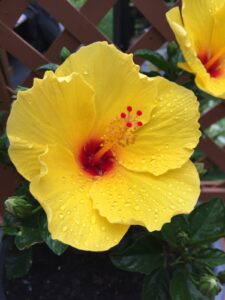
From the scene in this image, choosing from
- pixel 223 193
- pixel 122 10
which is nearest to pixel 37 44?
pixel 122 10

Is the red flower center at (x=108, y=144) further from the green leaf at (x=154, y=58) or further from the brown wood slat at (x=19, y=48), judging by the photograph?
the brown wood slat at (x=19, y=48)

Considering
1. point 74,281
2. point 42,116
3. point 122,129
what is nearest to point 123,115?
point 122,129

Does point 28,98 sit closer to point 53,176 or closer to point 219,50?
point 53,176

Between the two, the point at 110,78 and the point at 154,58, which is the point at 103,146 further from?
the point at 154,58

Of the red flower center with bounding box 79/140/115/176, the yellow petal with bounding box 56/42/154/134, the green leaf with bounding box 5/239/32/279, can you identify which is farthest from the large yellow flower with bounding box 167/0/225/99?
the green leaf with bounding box 5/239/32/279

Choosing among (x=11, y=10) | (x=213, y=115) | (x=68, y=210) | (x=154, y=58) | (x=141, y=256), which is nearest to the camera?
(x=68, y=210)
